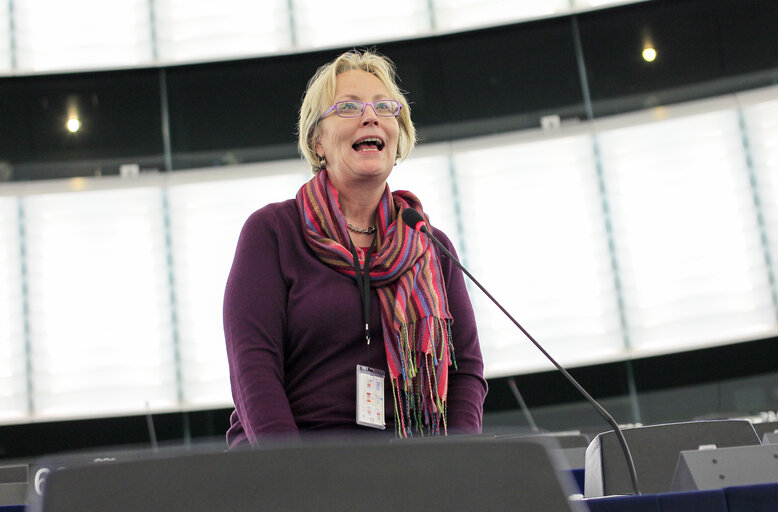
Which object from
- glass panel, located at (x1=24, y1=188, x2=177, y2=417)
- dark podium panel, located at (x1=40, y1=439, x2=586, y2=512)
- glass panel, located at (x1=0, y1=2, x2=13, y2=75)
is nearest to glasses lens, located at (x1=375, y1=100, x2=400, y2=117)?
dark podium panel, located at (x1=40, y1=439, x2=586, y2=512)

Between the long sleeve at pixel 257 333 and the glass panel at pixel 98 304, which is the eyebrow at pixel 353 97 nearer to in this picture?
the long sleeve at pixel 257 333

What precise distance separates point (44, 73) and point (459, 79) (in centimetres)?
295

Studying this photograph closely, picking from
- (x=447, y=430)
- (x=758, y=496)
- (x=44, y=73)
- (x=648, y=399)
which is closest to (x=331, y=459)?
(x=758, y=496)

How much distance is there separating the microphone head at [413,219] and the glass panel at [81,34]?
17.5 ft

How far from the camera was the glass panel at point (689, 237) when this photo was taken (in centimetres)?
621

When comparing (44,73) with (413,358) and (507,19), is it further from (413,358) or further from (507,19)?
(413,358)

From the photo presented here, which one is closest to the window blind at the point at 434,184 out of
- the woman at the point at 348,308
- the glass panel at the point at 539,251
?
the glass panel at the point at 539,251

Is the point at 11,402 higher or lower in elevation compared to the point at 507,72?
lower

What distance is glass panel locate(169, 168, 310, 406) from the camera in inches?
255

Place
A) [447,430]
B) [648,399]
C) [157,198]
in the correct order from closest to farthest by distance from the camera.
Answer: [447,430], [648,399], [157,198]

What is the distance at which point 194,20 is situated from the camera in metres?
6.96

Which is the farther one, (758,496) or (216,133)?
(216,133)

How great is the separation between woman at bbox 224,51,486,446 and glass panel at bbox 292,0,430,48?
16.1 feet

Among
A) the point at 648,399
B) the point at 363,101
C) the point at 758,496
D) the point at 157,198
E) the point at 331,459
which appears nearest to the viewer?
the point at 331,459
